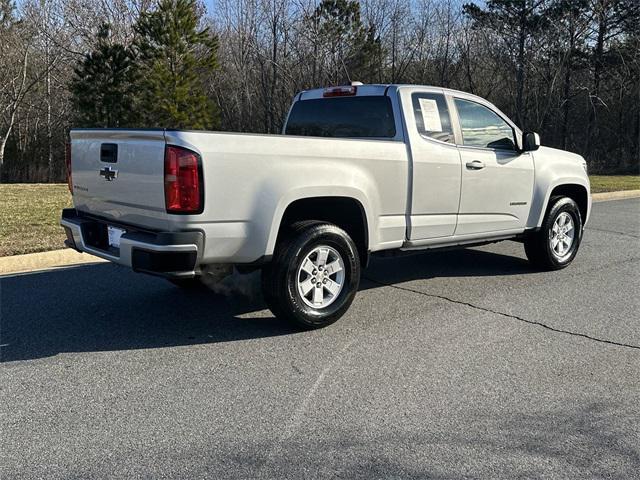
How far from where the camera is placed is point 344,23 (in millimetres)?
32688

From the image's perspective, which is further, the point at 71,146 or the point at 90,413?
the point at 71,146

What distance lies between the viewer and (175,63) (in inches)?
1261

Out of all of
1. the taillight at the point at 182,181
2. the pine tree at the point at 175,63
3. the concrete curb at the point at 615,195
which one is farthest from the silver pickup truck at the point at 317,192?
the pine tree at the point at 175,63

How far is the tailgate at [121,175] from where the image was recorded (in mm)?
4176

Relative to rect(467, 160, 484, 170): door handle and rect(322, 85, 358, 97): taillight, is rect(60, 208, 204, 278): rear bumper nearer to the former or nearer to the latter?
rect(322, 85, 358, 97): taillight

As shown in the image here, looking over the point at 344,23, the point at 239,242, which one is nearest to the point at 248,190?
the point at 239,242

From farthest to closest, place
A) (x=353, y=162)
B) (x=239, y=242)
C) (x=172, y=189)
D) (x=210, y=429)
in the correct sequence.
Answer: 1. (x=353, y=162)
2. (x=239, y=242)
3. (x=172, y=189)
4. (x=210, y=429)

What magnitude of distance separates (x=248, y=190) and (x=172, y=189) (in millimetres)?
533

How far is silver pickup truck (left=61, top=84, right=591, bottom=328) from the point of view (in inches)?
163

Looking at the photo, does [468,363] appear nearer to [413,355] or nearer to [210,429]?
[413,355]

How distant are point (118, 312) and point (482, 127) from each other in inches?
156

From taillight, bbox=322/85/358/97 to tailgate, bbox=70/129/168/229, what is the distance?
7.69 ft

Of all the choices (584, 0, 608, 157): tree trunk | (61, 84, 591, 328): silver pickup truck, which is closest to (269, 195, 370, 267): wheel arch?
(61, 84, 591, 328): silver pickup truck

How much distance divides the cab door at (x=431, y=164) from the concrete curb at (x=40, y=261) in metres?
4.08
